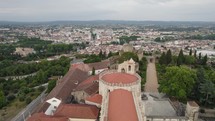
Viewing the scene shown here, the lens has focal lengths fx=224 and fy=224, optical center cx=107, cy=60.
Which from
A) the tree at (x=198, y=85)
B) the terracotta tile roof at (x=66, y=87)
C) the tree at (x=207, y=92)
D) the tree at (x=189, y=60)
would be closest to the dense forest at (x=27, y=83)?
the terracotta tile roof at (x=66, y=87)

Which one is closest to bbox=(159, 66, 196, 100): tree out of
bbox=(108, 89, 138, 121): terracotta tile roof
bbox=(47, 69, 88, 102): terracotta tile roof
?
bbox=(108, 89, 138, 121): terracotta tile roof

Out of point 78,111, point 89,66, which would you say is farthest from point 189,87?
point 89,66

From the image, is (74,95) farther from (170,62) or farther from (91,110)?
(170,62)

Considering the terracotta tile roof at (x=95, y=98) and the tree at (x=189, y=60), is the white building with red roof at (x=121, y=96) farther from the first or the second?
the tree at (x=189, y=60)

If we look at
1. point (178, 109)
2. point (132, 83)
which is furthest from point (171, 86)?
point (132, 83)

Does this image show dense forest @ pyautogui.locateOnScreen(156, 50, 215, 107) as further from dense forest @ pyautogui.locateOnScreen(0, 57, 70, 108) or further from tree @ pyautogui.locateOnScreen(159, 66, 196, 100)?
dense forest @ pyautogui.locateOnScreen(0, 57, 70, 108)

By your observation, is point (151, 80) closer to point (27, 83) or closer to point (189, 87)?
point (189, 87)
